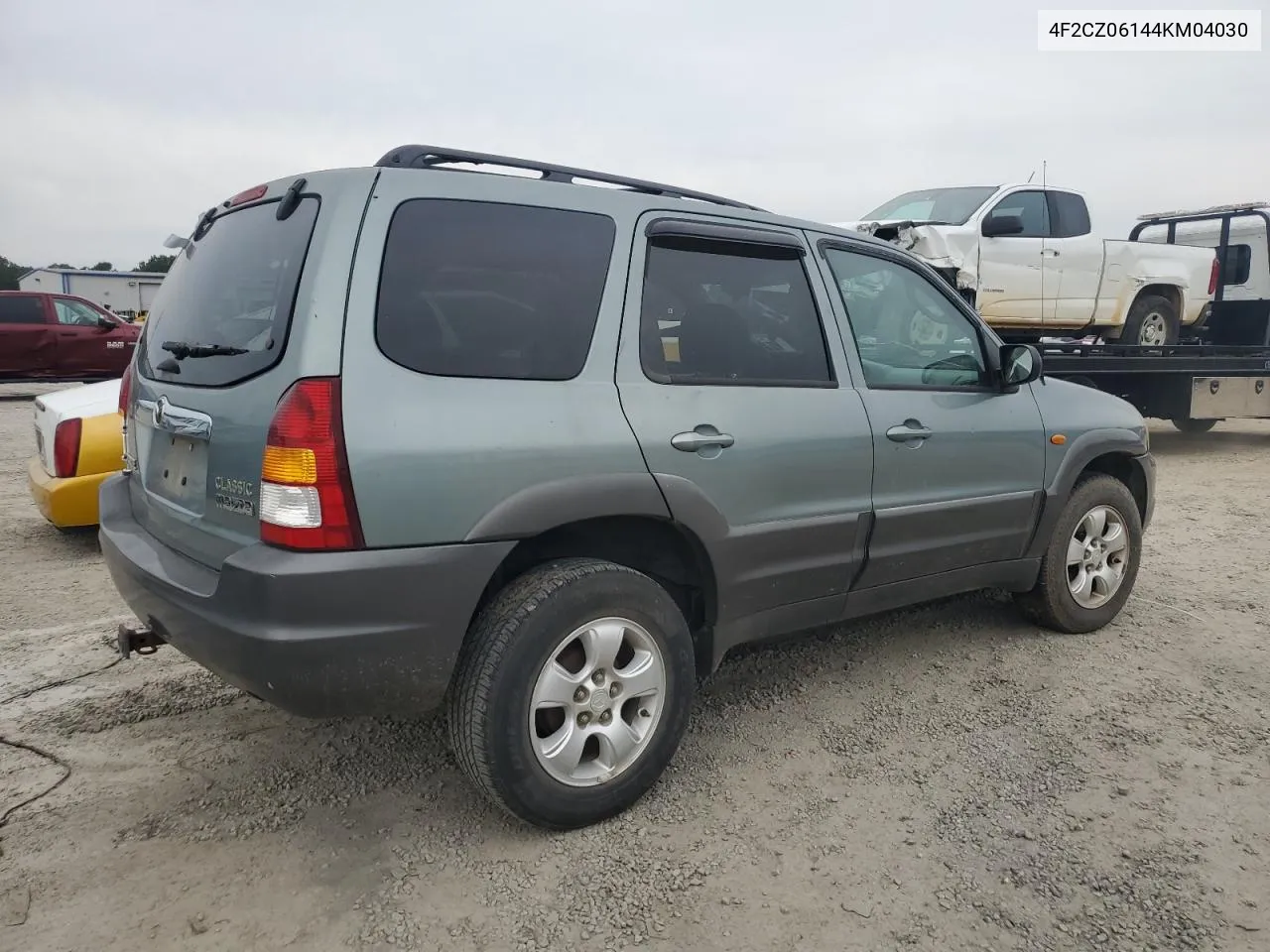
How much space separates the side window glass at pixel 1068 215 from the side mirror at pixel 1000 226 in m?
0.82

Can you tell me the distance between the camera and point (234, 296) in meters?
2.58

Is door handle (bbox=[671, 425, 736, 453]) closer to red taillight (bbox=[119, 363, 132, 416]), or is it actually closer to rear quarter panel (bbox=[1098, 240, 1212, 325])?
red taillight (bbox=[119, 363, 132, 416])

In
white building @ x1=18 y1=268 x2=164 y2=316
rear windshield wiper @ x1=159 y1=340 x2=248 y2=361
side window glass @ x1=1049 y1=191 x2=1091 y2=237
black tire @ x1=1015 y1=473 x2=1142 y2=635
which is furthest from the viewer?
white building @ x1=18 y1=268 x2=164 y2=316

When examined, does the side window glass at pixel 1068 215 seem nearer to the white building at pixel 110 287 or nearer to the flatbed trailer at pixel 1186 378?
the flatbed trailer at pixel 1186 378

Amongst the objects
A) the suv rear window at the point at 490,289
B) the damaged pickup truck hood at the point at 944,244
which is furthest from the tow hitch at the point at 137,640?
the damaged pickup truck hood at the point at 944,244

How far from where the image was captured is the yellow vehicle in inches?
190

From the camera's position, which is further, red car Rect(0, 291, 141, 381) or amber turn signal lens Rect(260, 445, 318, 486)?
red car Rect(0, 291, 141, 381)

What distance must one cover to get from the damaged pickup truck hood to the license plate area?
6.57 meters

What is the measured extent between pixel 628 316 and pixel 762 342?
55cm

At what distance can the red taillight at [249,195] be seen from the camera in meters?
2.69

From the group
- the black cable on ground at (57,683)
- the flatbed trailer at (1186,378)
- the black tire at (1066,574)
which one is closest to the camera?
the black cable on ground at (57,683)

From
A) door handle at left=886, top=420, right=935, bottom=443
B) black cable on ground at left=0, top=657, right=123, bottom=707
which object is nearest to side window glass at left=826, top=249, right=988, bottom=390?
door handle at left=886, top=420, right=935, bottom=443

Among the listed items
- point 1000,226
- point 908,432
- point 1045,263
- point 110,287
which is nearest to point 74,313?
point 1000,226

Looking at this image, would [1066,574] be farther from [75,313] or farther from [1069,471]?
[75,313]
